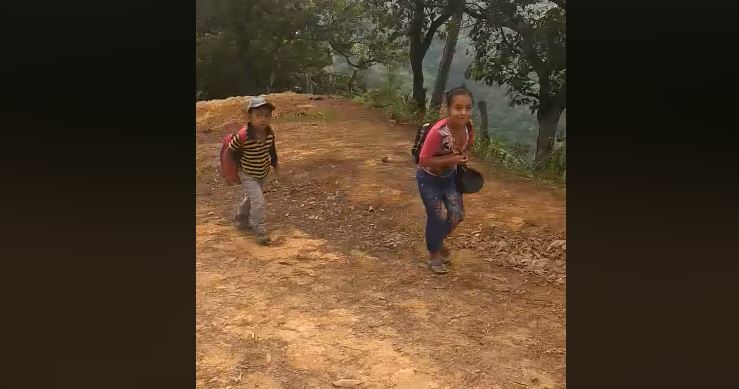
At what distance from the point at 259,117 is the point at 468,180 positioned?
3.30ft

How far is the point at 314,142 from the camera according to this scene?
3.24m

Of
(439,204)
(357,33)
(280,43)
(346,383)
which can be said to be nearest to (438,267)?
(439,204)

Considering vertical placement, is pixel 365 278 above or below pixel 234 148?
below

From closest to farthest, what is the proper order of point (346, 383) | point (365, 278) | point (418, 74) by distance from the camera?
1. point (346, 383)
2. point (365, 278)
3. point (418, 74)

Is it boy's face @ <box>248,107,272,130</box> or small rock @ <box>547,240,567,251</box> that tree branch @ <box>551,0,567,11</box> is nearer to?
small rock @ <box>547,240,567,251</box>

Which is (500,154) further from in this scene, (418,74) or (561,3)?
(561,3)

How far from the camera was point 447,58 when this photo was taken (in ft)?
10.2

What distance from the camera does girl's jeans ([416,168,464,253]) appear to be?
3.12 metres

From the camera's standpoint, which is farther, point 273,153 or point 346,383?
point 273,153

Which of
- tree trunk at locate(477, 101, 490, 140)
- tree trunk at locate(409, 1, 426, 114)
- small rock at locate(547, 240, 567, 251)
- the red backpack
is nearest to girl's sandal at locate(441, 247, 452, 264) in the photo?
small rock at locate(547, 240, 567, 251)
